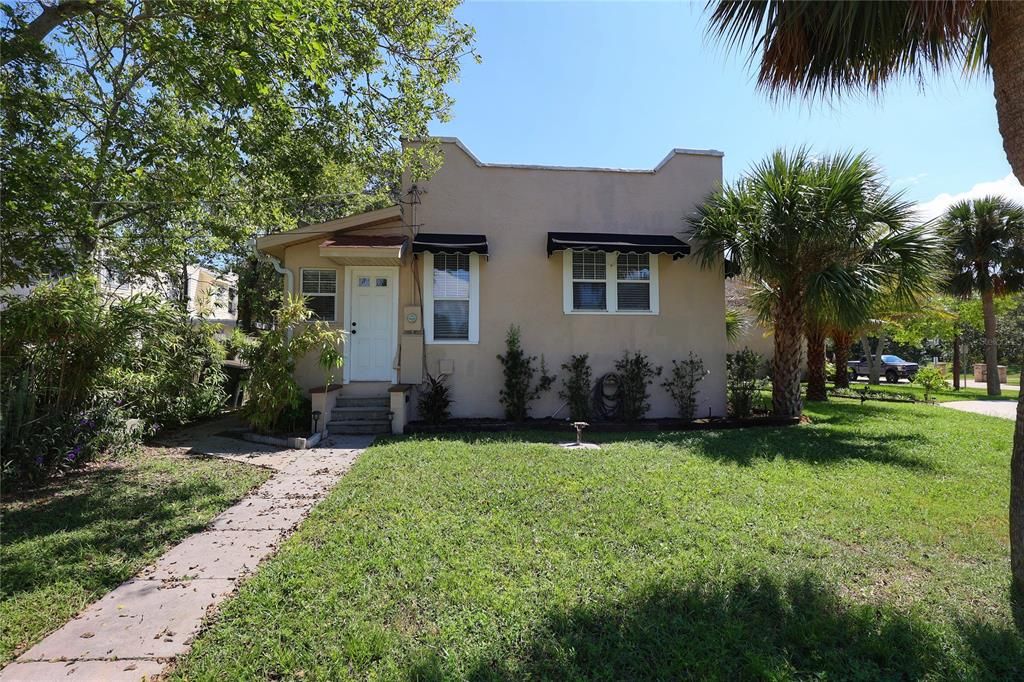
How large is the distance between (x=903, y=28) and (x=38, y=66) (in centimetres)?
921

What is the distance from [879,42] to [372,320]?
8350 mm

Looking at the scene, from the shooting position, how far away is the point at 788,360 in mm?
9734

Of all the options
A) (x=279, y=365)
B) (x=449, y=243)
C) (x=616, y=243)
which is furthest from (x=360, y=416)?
(x=616, y=243)

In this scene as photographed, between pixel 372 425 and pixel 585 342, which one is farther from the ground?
pixel 585 342

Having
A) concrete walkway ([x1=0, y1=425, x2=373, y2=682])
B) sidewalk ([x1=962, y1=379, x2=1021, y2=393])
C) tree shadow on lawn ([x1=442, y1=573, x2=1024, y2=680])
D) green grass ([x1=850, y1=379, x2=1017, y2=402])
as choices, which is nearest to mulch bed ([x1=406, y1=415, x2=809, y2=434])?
concrete walkway ([x1=0, y1=425, x2=373, y2=682])

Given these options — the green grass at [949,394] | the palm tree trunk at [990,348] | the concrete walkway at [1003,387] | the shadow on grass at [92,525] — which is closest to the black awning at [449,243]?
the shadow on grass at [92,525]

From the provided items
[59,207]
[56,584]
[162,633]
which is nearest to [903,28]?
[162,633]

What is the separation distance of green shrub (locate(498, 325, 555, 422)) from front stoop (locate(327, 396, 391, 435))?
2.31 meters

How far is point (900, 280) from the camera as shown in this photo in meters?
9.05

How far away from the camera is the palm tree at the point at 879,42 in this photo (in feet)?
10.4

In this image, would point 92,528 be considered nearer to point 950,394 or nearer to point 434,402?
point 434,402

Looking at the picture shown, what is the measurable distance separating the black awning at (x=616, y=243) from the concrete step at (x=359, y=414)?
178 inches

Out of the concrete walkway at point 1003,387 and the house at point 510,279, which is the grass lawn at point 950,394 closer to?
the concrete walkway at point 1003,387

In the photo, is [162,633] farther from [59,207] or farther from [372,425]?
[372,425]
